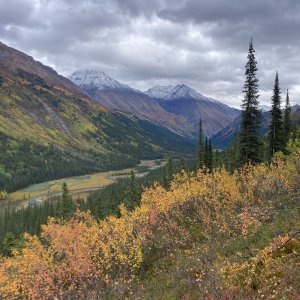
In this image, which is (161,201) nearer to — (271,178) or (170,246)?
(170,246)

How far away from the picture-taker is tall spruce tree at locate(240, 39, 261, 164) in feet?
174

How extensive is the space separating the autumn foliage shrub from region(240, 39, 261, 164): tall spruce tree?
515 inches

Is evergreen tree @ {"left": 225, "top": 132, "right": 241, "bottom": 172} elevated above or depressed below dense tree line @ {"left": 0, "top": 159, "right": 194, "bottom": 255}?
above

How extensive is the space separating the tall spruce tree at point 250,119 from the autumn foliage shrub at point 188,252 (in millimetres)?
13087

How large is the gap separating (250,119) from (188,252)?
3585 centimetres

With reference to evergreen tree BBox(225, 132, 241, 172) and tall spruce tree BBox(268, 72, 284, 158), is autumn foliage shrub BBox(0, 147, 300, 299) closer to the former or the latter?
evergreen tree BBox(225, 132, 241, 172)

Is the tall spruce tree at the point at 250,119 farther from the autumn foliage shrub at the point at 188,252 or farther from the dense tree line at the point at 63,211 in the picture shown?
the dense tree line at the point at 63,211

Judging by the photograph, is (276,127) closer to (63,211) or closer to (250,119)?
(250,119)

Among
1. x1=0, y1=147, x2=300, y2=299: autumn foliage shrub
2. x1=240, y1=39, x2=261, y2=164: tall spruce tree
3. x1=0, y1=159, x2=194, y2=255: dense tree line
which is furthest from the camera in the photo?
x1=0, y1=159, x2=194, y2=255: dense tree line

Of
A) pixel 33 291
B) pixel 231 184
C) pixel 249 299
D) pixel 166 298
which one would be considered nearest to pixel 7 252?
pixel 33 291

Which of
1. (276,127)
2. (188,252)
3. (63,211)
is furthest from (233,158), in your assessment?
(188,252)

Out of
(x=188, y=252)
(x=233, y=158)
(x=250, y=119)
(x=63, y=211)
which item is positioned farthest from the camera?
(x=233, y=158)

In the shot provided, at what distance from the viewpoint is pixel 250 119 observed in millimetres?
54062

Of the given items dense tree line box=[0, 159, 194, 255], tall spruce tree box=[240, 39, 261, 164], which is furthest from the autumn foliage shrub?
dense tree line box=[0, 159, 194, 255]
